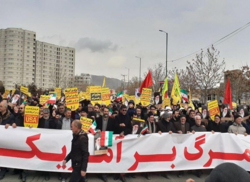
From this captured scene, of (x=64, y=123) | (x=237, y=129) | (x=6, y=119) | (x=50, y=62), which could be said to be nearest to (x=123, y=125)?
(x=64, y=123)

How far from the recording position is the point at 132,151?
20.2ft

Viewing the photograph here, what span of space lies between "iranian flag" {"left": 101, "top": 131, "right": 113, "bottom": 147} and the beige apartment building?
105435 mm

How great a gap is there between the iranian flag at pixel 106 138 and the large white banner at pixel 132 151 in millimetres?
180

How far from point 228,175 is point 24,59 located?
419 ft

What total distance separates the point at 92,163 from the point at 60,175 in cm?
91

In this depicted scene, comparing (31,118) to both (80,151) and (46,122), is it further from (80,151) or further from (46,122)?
(80,151)

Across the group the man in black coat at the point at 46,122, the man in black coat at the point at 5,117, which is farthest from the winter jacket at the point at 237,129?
the man in black coat at the point at 5,117

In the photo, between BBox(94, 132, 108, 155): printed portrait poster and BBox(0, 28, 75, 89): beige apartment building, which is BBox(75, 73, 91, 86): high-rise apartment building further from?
BBox(94, 132, 108, 155): printed portrait poster

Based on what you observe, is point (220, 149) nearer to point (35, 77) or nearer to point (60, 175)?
point (60, 175)

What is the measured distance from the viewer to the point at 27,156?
5809 millimetres

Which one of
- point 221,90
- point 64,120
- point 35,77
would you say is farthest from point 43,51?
point 64,120

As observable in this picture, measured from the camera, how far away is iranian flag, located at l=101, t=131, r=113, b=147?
5.95 metres

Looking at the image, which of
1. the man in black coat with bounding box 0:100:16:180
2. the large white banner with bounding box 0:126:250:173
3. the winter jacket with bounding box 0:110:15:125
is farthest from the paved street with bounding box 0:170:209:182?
the winter jacket with bounding box 0:110:15:125

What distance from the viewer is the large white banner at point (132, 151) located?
5.81m
